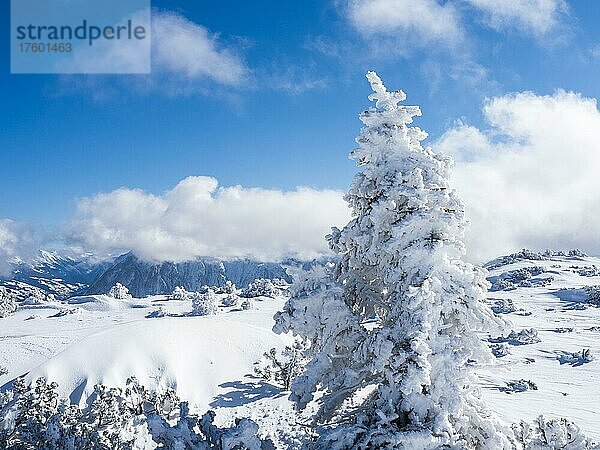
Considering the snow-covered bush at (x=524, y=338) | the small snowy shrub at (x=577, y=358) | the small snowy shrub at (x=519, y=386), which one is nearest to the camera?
the small snowy shrub at (x=519, y=386)

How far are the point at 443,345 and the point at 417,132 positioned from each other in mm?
4816

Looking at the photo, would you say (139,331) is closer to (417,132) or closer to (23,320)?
(417,132)

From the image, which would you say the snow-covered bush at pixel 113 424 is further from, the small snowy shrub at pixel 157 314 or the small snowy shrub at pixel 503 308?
the small snowy shrub at pixel 503 308

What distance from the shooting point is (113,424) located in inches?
728

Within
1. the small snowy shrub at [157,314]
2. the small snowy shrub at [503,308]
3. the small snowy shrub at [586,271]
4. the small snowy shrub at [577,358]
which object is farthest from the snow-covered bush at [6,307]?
the small snowy shrub at [586,271]

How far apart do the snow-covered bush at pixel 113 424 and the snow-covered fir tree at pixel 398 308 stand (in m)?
2.05

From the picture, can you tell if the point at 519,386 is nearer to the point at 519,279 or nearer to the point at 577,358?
the point at 577,358

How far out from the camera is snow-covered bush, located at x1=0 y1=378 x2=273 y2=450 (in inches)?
375

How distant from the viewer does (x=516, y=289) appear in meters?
76.2

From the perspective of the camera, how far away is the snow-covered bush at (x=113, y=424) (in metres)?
9.52

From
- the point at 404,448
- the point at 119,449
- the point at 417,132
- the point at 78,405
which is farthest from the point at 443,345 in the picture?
the point at 78,405

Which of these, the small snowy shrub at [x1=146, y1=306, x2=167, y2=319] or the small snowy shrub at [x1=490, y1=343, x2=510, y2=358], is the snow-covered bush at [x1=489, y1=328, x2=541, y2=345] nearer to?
the small snowy shrub at [x1=490, y1=343, x2=510, y2=358]

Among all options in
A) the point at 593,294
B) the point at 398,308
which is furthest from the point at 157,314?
the point at 593,294

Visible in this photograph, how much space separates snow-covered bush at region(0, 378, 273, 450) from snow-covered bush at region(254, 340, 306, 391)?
608cm
